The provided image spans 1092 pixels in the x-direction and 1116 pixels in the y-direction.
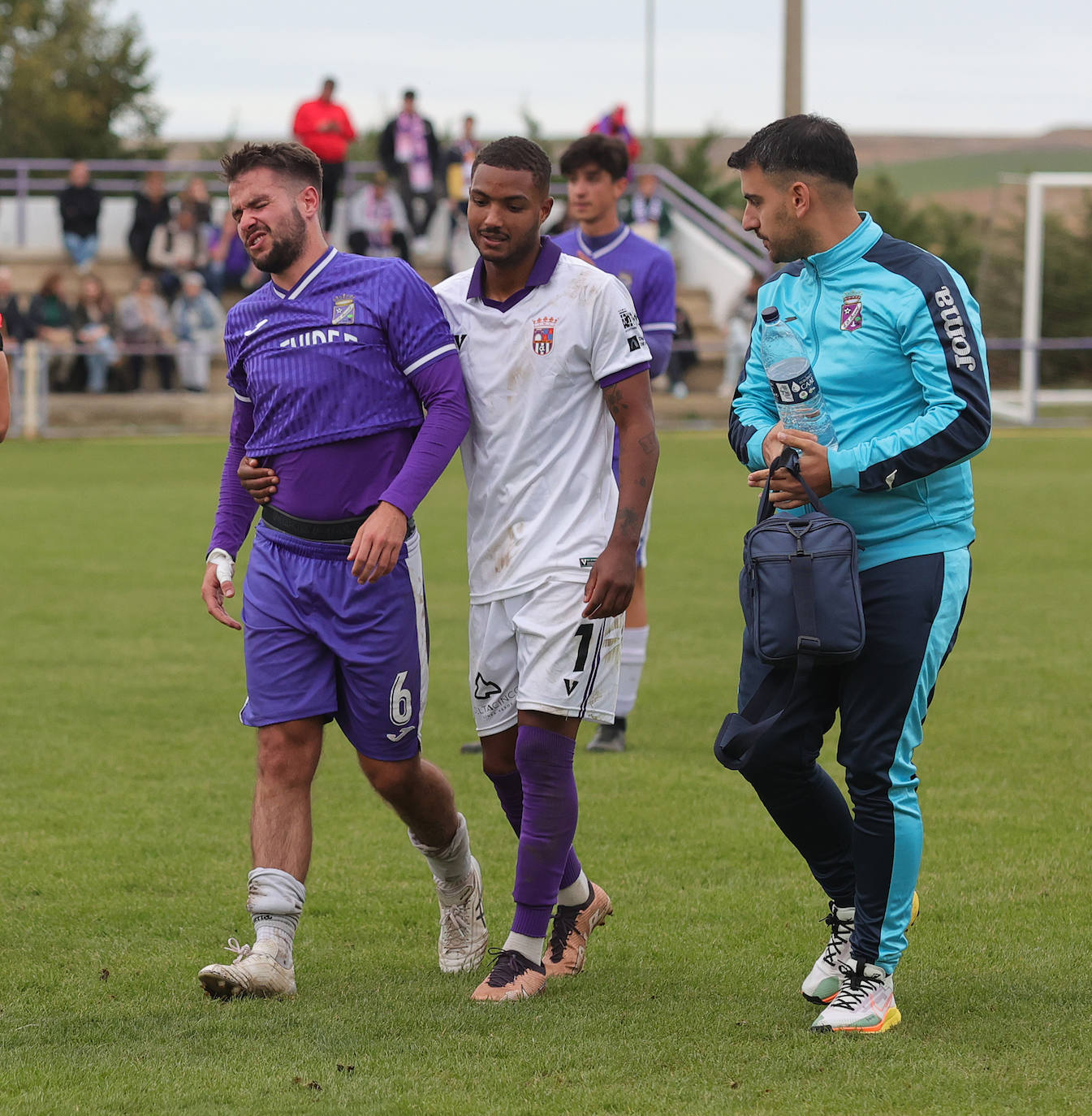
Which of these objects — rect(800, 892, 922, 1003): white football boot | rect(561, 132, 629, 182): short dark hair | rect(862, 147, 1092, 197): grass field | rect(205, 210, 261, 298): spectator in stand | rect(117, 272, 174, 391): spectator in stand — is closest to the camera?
rect(800, 892, 922, 1003): white football boot

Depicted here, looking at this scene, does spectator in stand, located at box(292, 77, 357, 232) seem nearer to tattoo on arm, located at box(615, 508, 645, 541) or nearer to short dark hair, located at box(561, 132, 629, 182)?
short dark hair, located at box(561, 132, 629, 182)

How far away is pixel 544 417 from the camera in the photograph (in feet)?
15.0

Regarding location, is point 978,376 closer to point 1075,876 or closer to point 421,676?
point 421,676

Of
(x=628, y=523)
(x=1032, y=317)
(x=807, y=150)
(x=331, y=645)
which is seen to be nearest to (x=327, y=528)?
(x=331, y=645)

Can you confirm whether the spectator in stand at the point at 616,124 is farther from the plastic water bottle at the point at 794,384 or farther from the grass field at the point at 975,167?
the grass field at the point at 975,167

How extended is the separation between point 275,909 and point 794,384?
1869 millimetres

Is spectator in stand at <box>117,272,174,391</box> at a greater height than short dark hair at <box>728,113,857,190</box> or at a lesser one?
lesser

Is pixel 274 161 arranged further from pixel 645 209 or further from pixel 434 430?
pixel 645 209

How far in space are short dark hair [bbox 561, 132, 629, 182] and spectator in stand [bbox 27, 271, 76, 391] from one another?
17568 mm

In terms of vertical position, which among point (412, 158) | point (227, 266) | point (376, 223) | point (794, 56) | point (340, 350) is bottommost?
point (340, 350)

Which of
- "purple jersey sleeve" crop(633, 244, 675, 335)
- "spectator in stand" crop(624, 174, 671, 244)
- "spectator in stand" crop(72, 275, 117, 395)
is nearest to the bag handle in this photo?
"purple jersey sleeve" crop(633, 244, 675, 335)

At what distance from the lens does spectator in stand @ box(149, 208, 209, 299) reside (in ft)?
86.2

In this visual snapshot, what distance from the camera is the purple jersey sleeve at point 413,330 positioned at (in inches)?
176

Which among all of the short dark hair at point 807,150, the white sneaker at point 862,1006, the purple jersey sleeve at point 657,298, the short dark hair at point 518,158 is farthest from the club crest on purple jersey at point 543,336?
the purple jersey sleeve at point 657,298
